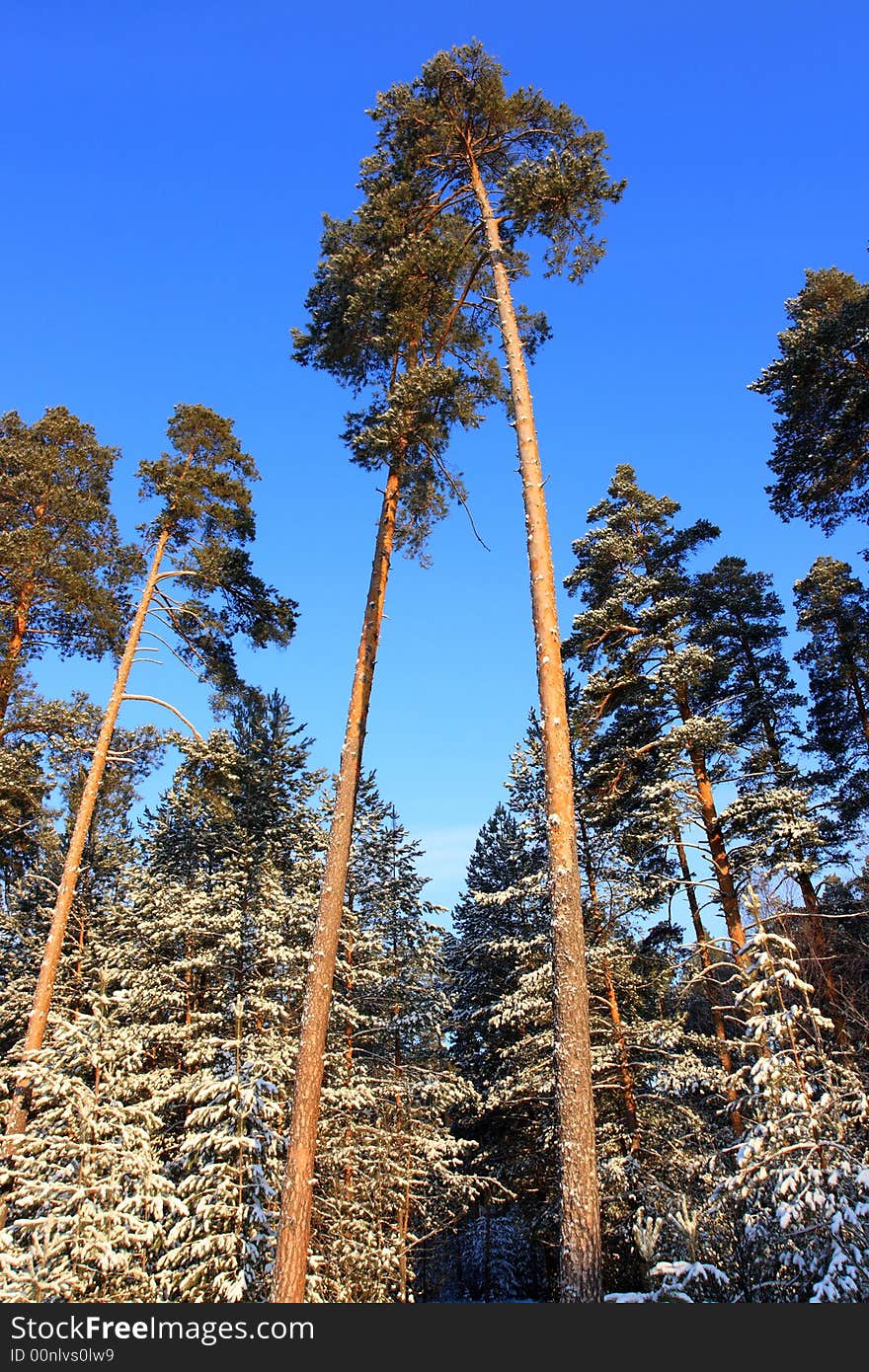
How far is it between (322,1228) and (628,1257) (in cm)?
690

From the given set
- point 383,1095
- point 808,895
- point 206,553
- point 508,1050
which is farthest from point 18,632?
point 808,895

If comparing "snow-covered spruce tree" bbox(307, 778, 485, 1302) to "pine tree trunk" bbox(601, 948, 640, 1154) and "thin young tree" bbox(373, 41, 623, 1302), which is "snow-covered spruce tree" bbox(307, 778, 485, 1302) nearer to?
"pine tree trunk" bbox(601, 948, 640, 1154)

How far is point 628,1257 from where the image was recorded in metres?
15.1

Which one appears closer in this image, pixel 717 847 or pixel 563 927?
pixel 563 927

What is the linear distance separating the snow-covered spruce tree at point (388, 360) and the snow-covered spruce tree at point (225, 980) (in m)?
3.57

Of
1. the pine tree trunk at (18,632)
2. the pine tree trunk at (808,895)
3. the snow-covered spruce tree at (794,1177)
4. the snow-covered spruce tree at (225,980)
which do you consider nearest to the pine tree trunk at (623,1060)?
the pine tree trunk at (808,895)

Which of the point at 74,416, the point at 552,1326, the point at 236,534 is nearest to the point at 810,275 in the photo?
the point at 236,534

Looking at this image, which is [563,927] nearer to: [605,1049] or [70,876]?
[70,876]

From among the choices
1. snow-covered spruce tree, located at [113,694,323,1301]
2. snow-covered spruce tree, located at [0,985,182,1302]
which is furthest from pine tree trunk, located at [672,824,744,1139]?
snow-covered spruce tree, located at [0,985,182,1302]

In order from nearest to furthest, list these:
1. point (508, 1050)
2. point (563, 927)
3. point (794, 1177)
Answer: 1. point (794, 1177)
2. point (563, 927)
3. point (508, 1050)

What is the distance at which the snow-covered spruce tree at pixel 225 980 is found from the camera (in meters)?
10.2

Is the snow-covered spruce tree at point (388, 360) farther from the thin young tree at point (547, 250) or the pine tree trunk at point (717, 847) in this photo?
the pine tree trunk at point (717, 847)

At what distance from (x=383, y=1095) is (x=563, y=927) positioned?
36.9ft

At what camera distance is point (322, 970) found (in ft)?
29.0
